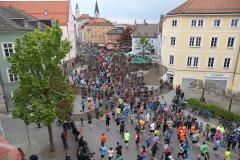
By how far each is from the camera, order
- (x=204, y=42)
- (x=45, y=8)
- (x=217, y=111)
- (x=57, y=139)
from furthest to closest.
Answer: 1. (x=45, y=8)
2. (x=204, y=42)
3. (x=217, y=111)
4. (x=57, y=139)

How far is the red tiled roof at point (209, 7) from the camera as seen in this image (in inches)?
1132

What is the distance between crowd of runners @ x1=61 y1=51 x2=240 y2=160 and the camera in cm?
1638

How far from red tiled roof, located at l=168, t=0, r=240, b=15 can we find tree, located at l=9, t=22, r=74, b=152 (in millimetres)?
21005

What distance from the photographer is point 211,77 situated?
32.1 metres

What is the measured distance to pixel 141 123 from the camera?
65.1 ft

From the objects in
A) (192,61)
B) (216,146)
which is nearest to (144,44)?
(192,61)

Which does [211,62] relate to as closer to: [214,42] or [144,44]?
[214,42]

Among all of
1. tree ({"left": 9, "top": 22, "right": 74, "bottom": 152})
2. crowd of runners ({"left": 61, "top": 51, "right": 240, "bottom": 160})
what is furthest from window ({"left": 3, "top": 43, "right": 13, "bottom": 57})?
tree ({"left": 9, "top": 22, "right": 74, "bottom": 152})

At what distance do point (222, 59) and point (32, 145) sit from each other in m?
26.2

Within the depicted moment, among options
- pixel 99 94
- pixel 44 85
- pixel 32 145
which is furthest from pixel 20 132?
pixel 99 94

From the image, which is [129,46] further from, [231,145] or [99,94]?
[231,145]

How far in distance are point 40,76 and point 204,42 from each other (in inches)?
931

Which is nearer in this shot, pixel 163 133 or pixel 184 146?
pixel 184 146

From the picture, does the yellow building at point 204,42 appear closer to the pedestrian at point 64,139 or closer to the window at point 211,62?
the window at point 211,62
